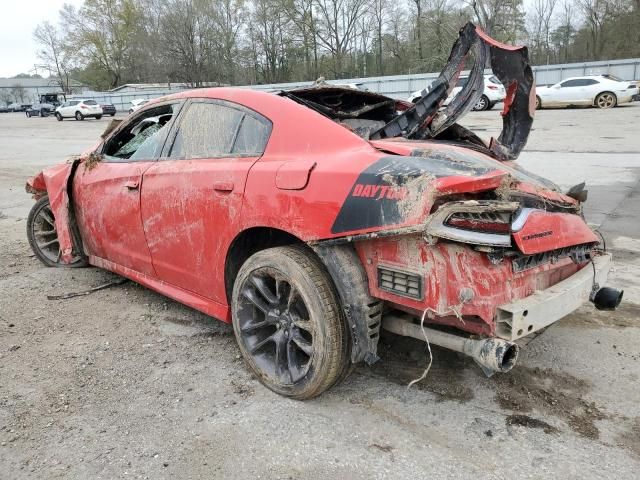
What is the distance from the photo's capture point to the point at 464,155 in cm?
274

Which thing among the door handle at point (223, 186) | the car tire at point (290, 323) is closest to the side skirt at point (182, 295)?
the car tire at point (290, 323)

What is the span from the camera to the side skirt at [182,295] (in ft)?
10.9

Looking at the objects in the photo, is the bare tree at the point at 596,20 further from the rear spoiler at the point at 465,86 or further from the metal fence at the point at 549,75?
the rear spoiler at the point at 465,86

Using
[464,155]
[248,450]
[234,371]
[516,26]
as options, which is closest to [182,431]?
[248,450]

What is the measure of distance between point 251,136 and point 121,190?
1.33 m

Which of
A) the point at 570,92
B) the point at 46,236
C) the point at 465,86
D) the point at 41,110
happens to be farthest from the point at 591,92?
the point at 41,110

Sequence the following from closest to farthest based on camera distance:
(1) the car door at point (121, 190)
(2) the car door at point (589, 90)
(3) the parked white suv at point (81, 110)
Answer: (1) the car door at point (121, 190) < (2) the car door at point (589, 90) < (3) the parked white suv at point (81, 110)

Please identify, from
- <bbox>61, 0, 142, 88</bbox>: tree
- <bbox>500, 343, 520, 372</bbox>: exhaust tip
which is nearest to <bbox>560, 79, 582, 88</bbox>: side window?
<bbox>500, 343, 520, 372</bbox>: exhaust tip

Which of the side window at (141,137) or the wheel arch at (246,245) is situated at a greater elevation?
the side window at (141,137)

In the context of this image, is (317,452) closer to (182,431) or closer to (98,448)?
(182,431)

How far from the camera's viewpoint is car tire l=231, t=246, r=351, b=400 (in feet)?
8.73

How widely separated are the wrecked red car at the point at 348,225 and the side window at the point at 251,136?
0.5 inches

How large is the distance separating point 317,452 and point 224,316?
1107 millimetres

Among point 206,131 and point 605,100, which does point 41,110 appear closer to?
point 605,100
